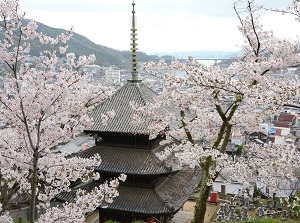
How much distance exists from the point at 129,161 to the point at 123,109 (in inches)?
93.3

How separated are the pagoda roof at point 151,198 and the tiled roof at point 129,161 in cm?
117

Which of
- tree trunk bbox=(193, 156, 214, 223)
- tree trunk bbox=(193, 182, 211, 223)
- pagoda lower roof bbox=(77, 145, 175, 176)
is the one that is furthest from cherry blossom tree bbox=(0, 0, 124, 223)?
pagoda lower roof bbox=(77, 145, 175, 176)

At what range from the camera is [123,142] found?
14.6m

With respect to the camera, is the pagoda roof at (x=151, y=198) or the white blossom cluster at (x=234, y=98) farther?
the pagoda roof at (x=151, y=198)

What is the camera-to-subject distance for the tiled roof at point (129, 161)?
13336mm

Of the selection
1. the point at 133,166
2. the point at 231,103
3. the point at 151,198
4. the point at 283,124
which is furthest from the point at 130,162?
the point at 283,124

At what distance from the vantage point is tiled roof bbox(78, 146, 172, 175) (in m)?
13.3

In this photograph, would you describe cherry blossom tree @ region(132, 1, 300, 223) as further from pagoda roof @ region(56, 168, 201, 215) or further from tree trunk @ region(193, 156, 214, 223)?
pagoda roof @ region(56, 168, 201, 215)

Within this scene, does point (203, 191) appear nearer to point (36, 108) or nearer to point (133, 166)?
point (133, 166)

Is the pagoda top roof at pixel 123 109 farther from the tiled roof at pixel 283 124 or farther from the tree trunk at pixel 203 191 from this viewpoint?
the tiled roof at pixel 283 124

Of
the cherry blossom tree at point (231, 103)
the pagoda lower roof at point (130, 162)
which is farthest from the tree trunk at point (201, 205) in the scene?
the pagoda lower roof at point (130, 162)

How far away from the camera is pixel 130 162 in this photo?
45.2 ft

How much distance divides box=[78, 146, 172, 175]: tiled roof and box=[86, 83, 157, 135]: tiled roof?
4.06 ft

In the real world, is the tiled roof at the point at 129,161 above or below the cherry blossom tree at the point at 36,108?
below
